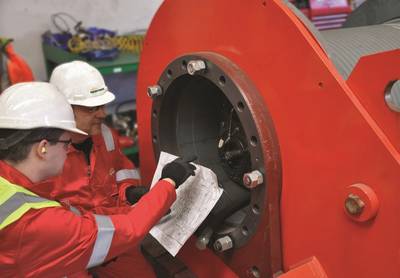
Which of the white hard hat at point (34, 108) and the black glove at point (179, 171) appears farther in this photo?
the black glove at point (179, 171)

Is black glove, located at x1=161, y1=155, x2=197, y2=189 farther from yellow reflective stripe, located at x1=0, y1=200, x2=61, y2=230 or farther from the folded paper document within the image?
yellow reflective stripe, located at x1=0, y1=200, x2=61, y2=230

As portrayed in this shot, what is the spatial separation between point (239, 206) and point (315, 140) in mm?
449

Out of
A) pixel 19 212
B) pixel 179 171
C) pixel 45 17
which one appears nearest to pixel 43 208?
pixel 19 212

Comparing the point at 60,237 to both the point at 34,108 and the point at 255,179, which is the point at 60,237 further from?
the point at 255,179

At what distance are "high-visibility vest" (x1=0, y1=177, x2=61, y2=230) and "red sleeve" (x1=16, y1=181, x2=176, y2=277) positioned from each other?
2 centimetres

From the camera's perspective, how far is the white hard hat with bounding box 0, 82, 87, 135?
98cm

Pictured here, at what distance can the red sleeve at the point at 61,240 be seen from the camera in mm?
916

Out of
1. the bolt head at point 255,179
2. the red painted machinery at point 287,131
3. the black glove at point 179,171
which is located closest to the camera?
the red painted machinery at point 287,131

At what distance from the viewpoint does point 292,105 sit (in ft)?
2.70

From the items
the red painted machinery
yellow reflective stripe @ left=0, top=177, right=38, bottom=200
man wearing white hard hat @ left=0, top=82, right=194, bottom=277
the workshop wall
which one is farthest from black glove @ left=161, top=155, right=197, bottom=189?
the workshop wall

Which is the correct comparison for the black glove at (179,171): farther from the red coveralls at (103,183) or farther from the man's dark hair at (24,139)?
the red coveralls at (103,183)

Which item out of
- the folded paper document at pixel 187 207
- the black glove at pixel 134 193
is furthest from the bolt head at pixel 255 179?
the black glove at pixel 134 193

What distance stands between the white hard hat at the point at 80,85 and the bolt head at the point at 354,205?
96cm

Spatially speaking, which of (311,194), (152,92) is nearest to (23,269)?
(152,92)
